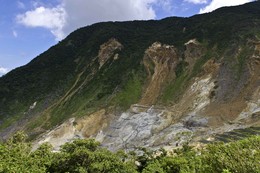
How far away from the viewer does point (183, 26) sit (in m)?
164

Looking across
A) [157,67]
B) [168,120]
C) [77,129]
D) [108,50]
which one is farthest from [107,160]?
[108,50]

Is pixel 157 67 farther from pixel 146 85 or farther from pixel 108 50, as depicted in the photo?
pixel 108 50

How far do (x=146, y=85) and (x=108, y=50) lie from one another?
32.1 metres

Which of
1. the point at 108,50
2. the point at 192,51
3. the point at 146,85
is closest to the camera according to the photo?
the point at 146,85

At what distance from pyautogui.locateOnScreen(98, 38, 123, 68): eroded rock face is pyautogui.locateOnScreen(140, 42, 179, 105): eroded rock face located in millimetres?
16221

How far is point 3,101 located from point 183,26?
78.1 meters

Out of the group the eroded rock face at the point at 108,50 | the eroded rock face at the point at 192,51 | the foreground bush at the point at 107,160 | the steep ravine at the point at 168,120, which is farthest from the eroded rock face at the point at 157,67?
the foreground bush at the point at 107,160

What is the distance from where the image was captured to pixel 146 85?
431 ft

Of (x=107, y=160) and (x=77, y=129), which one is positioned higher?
(x=107, y=160)

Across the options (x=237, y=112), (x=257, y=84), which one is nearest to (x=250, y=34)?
(x=257, y=84)

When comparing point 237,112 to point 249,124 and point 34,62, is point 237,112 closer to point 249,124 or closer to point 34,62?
point 249,124

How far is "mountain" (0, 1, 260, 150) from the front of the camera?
104 metres

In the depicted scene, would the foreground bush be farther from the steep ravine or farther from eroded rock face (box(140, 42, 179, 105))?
eroded rock face (box(140, 42, 179, 105))

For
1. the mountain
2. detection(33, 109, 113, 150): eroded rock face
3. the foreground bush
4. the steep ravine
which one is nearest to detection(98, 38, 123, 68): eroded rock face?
the mountain
